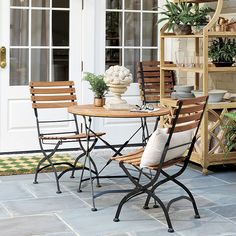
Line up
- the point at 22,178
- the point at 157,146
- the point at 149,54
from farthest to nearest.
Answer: the point at 149,54
the point at 22,178
the point at 157,146

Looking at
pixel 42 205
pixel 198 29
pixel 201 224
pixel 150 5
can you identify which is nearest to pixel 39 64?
pixel 150 5

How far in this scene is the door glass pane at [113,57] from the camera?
22.9ft

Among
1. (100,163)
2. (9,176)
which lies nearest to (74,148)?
(100,163)

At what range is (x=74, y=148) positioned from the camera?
681 centimetres

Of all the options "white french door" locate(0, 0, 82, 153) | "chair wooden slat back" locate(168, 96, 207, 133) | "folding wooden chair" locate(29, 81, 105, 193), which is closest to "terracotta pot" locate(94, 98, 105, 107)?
"folding wooden chair" locate(29, 81, 105, 193)

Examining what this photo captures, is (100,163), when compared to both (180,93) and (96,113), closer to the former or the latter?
(180,93)

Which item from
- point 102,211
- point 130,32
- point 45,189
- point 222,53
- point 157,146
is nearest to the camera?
point 157,146

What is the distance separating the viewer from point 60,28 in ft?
22.2

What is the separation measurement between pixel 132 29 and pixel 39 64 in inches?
47.8

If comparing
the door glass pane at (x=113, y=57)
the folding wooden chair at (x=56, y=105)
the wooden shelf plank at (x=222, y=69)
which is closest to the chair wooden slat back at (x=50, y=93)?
the folding wooden chair at (x=56, y=105)

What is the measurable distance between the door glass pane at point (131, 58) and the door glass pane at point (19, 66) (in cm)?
119

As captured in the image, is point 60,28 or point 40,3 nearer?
point 40,3

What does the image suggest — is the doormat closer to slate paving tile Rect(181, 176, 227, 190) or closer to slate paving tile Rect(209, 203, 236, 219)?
slate paving tile Rect(181, 176, 227, 190)

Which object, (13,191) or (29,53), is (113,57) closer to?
(29,53)
